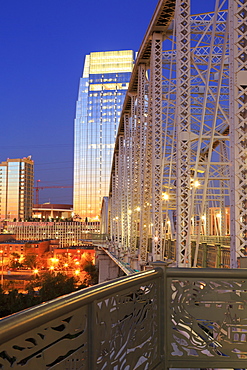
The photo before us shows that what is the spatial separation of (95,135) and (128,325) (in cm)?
15766

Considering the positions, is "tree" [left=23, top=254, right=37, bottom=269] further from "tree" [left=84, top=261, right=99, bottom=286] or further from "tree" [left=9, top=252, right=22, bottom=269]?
"tree" [left=84, top=261, right=99, bottom=286]

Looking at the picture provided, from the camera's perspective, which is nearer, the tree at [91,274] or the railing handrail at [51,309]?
the railing handrail at [51,309]

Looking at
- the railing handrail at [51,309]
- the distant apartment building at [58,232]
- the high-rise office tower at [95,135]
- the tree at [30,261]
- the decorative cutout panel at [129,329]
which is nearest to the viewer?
the railing handrail at [51,309]

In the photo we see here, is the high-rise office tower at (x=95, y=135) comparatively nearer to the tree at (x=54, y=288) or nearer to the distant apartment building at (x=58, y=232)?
the distant apartment building at (x=58, y=232)

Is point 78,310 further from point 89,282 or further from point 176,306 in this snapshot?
point 89,282

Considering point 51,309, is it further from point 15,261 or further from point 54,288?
point 15,261

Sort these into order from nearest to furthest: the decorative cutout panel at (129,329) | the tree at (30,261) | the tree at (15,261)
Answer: the decorative cutout panel at (129,329)
the tree at (15,261)
the tree at (30,261)

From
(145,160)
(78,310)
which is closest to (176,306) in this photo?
(78,310)

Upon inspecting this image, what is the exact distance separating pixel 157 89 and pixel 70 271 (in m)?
70.0

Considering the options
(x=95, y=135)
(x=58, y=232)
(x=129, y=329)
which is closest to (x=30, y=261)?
(x=58, y=232)

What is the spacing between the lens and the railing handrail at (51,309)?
8.12ft

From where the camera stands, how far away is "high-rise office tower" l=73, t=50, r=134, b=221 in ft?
520

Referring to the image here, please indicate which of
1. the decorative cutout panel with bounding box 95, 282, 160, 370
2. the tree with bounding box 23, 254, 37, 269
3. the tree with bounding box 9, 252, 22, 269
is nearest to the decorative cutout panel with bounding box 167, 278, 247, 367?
the decorative cutout panel with bounding box 95, 282, 160, 370

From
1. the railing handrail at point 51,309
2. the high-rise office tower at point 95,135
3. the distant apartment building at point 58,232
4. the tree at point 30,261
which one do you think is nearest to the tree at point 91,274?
the tree at point 30,261
